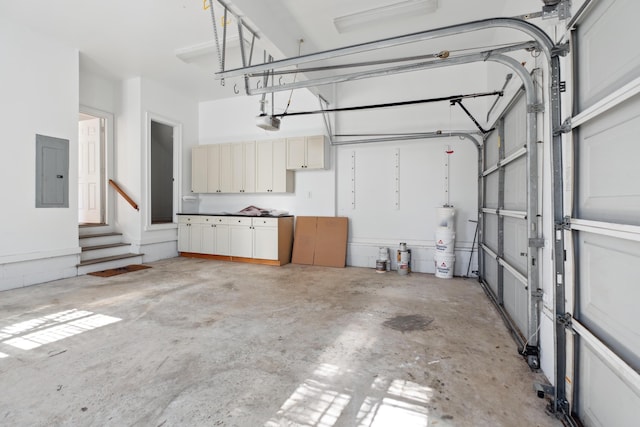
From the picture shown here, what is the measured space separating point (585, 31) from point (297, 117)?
4923mm

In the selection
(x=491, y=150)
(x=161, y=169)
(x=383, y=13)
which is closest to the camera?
(x=383, y=13)

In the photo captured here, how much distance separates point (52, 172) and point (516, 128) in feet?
20.5

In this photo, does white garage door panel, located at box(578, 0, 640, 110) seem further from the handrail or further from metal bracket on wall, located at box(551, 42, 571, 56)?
the handrail

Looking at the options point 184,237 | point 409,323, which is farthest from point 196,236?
point 409,323

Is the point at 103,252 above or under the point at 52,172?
under

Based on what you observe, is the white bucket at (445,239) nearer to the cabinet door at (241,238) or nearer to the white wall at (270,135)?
the white wall at (270,135)

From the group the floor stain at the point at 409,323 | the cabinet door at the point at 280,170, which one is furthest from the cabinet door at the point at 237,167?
the floor stain at the point at 409,323

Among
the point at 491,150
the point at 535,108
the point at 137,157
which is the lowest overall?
the point at 535,108

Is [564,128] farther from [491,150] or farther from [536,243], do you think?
[491,150]

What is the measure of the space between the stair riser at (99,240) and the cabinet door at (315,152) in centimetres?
409

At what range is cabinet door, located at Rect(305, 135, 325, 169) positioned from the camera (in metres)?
5.46

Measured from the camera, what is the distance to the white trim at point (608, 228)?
1136mm

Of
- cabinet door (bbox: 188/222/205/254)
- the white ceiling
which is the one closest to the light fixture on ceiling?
the white ceiling

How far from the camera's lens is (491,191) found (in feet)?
12.9
